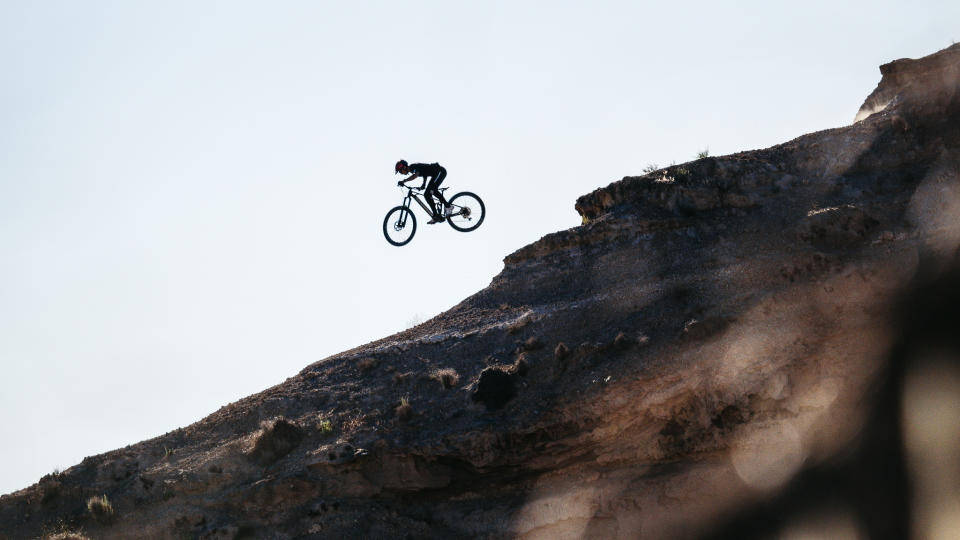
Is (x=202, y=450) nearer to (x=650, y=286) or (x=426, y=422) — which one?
(x=426, y=422)

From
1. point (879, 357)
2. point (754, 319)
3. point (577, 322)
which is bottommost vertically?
point (879, 357)

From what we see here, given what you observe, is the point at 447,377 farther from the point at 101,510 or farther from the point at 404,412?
the point at 101,510

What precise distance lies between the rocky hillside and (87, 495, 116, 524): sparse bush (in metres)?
0.05

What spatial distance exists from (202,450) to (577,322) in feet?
36.3

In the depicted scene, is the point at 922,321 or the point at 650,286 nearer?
the point at 922,321

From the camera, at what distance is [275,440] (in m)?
24.4

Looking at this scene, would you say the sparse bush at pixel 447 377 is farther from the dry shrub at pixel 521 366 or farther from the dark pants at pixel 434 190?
the dark pants at pixel 434 190

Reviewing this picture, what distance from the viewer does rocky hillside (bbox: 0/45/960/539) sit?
2080 cm

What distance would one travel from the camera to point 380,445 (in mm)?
23266

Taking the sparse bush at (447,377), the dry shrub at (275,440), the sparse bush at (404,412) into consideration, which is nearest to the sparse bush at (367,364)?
the sparse bush at (447,377)

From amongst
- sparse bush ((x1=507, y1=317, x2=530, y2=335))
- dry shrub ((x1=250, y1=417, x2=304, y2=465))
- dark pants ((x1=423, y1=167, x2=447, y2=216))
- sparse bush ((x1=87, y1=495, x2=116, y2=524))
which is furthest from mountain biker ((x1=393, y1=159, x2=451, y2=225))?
sparse bush ((x1=87, y1=495, x2=116, y2=524))

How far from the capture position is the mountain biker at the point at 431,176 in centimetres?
2425

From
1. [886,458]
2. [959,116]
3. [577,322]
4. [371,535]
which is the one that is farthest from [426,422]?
[959,116]

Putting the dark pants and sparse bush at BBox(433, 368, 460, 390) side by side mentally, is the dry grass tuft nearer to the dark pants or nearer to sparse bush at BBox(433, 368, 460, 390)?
sparse bush at BBox(433, 368, 460, 390)
